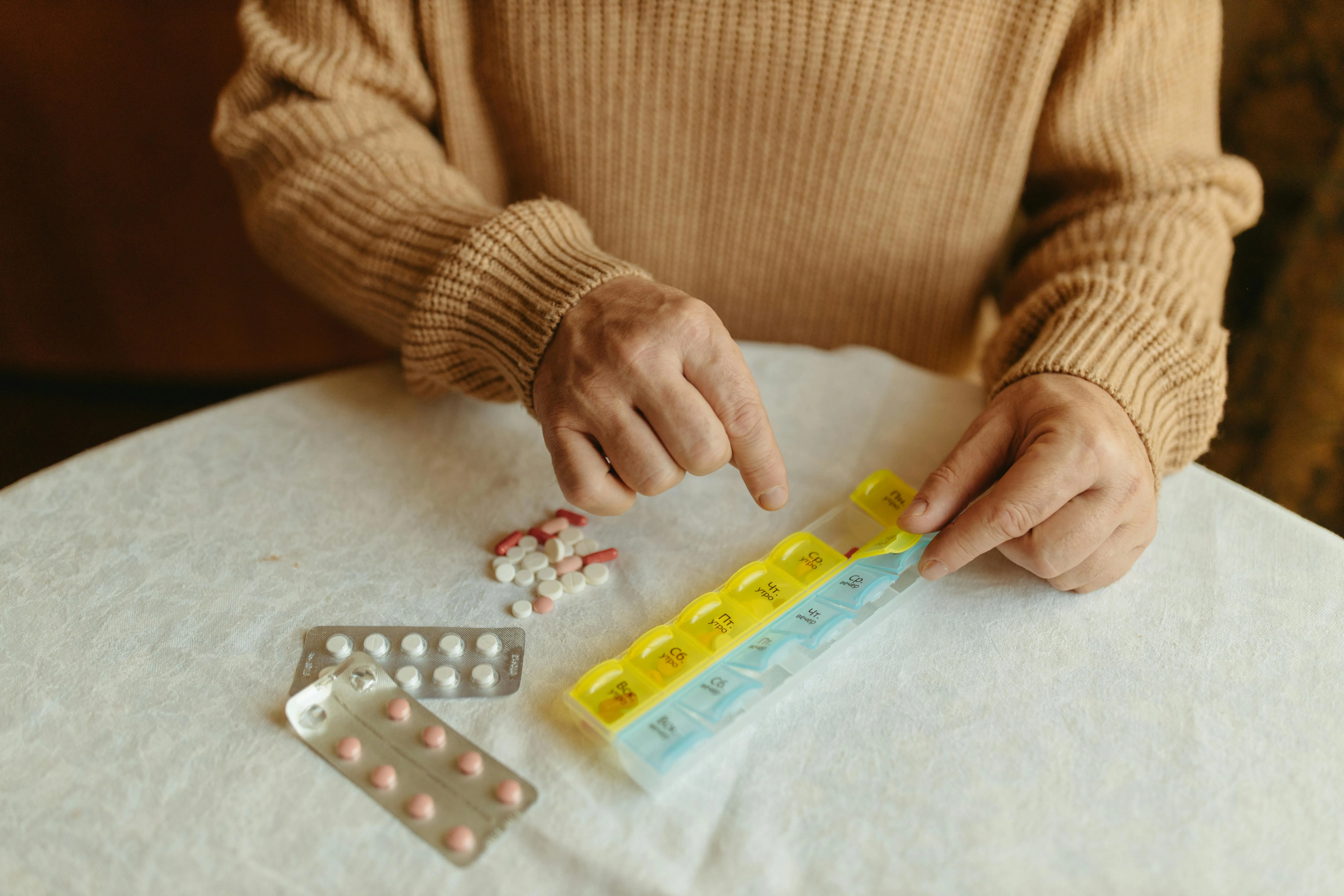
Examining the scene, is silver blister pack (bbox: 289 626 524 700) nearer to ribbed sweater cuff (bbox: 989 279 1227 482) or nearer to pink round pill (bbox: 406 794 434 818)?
pink round pill (bbox: 406 794 434 818)

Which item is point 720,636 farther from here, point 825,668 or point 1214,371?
point 1214,371

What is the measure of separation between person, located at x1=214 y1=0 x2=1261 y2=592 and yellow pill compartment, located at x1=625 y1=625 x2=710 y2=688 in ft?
0.34

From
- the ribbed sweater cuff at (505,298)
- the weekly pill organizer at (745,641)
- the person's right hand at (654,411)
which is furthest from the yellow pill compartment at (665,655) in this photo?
the ribbed sweater cuff at (505,298)

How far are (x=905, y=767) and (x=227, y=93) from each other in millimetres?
857

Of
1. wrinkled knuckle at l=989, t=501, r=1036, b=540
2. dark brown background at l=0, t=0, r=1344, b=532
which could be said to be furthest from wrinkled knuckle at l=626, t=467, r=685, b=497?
dark brown background at l=0, t=0, r=1344, b=532

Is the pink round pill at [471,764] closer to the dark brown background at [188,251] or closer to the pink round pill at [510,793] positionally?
the pink round pill at [510,793]

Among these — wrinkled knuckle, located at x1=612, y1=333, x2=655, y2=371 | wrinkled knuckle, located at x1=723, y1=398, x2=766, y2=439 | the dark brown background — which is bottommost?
the dark brown background

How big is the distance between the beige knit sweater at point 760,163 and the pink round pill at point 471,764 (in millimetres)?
293

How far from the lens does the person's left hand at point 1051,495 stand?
23.3 inches

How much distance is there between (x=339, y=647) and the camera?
1.82 ft

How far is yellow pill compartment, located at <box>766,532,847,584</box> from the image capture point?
61 centimetres

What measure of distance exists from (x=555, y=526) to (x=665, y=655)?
0.49ft

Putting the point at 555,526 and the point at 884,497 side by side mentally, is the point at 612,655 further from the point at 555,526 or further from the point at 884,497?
the point at 884,497

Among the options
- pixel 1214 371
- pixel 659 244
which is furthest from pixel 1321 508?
pixel 659 244
